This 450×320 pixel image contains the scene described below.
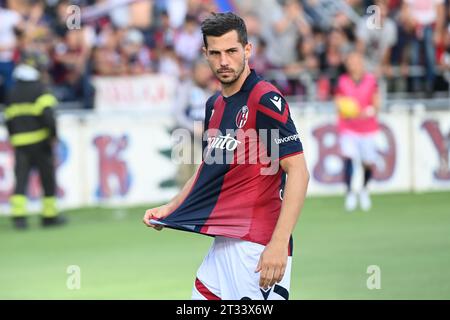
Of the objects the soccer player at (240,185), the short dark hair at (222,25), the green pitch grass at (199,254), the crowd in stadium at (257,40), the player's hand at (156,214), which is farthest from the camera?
the crowd in stadium at (257,40)

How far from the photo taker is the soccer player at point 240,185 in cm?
616

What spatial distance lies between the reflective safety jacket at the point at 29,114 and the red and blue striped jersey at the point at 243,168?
394 inches

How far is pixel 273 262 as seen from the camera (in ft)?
19.6

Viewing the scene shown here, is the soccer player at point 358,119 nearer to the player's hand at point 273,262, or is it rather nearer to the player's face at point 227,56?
the player's face at point 227,56

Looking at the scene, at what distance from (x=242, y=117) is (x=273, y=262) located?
89cm

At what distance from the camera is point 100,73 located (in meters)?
20.1

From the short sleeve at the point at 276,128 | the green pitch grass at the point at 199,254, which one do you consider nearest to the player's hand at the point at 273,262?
the short sleeve at the point at 276,128

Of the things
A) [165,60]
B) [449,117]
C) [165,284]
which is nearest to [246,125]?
[165,284]

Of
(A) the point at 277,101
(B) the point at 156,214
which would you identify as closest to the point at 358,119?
(B) the point at 156,214

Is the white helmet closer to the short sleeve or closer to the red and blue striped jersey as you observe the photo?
the red and blue striped jersey

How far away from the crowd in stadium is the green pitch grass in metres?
3.39

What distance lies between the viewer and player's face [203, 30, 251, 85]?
624 centimetres

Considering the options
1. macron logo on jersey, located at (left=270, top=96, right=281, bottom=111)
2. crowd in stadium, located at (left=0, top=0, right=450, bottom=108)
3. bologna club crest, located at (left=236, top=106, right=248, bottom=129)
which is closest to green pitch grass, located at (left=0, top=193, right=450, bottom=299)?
crowd in stadium, located at (left=0, top=0, right=450, bottom=108)
